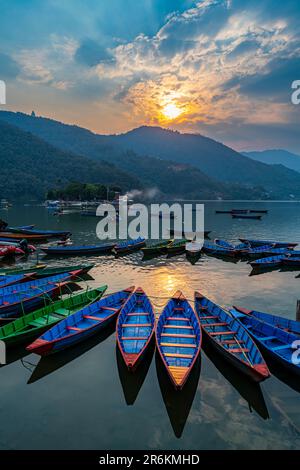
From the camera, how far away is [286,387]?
14586 mm

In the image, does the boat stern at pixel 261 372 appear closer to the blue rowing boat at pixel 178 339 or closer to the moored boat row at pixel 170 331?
the moored boat row at pixel 170 331

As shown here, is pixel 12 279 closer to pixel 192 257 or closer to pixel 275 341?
pixel 275 341

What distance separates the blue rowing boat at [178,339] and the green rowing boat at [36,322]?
21.9 ft

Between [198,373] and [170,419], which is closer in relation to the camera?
[170,419]

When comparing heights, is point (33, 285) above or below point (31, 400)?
above

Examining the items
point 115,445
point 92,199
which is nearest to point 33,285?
point 115,445

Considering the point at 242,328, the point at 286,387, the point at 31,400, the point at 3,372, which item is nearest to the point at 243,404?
the point at 286,387

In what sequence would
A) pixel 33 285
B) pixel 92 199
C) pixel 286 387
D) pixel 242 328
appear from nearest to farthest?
pixel 286 387
pixel 242 328
pixel 33 285
pixel 92 199

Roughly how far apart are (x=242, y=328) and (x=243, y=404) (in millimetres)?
4792

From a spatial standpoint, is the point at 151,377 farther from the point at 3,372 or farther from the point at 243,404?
the point at 3,372

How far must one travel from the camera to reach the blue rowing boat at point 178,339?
1362 cm

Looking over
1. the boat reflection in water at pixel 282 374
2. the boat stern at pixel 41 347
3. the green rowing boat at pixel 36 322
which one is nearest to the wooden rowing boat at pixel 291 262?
the boat reflection in water at pixel 282 374

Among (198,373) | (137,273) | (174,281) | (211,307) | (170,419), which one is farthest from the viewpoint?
(137,273)

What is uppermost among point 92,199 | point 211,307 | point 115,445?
point 92,199
